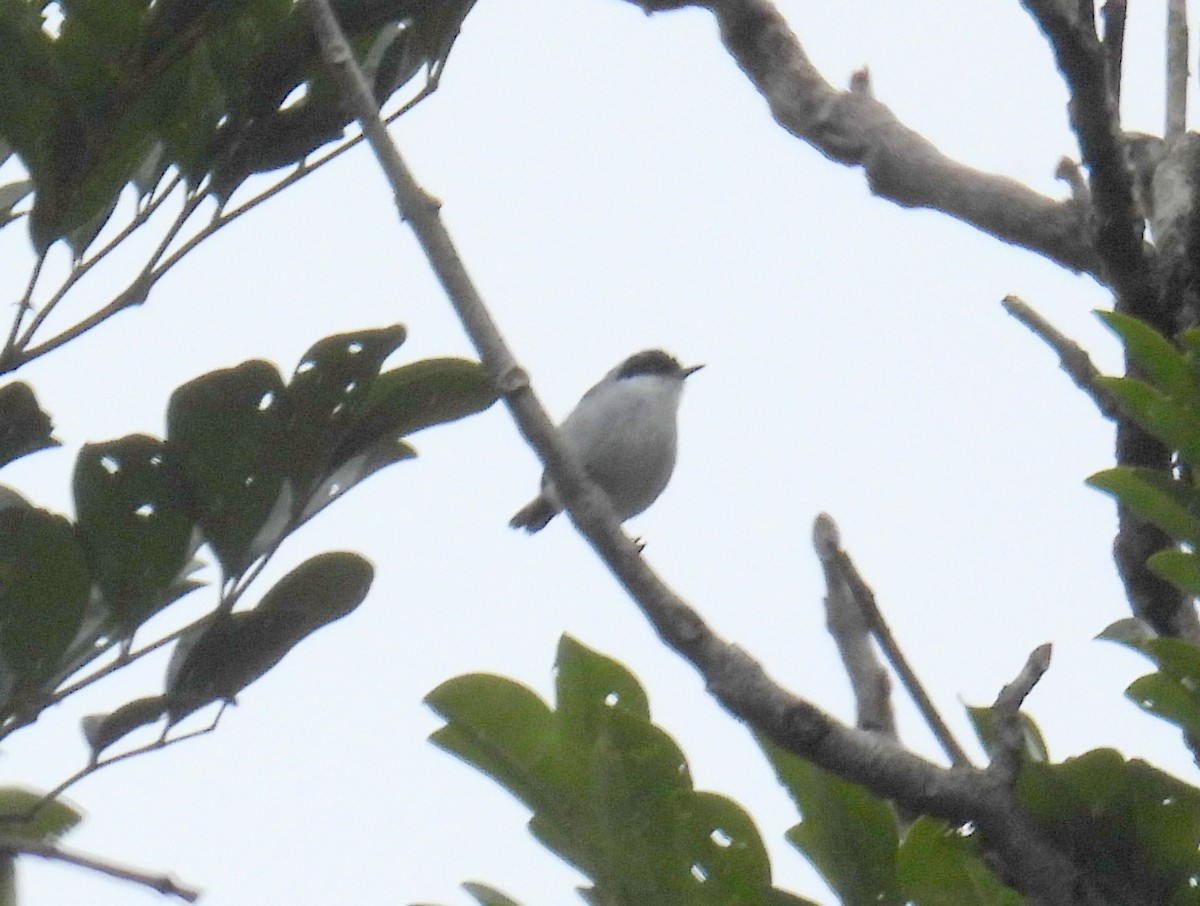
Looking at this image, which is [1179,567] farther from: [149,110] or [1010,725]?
[149,110]

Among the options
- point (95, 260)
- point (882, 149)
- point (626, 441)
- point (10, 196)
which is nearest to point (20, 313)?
point (95, 260)

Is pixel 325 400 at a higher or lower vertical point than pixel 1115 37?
lower

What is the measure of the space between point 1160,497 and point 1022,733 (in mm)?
272

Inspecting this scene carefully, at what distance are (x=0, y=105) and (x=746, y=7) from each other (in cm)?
220

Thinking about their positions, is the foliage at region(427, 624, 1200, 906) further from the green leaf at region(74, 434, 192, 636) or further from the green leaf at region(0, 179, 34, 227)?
the green leaf at region(0, 179, 34, 227)

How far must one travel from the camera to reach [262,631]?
6.26ft

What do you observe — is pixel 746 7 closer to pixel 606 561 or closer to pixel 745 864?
pixel 606 561

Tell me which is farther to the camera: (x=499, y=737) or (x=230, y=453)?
(x=230, y=453)

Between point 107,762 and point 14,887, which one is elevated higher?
point 107,762

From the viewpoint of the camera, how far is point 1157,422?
1.66 m

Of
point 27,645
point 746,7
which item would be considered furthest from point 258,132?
point 746,7

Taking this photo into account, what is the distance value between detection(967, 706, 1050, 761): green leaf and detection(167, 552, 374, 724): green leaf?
2.29ft

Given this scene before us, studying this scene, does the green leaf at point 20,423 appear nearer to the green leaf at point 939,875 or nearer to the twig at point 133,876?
the twig at point 133,876

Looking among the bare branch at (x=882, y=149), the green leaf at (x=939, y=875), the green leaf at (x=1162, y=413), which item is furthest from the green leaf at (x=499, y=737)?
the bare branch at (x=882, y=149)
